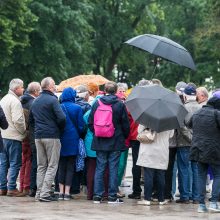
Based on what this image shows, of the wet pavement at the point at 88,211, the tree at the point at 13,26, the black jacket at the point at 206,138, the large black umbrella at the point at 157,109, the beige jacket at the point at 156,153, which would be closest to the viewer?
the wet pavement at the point at 88,211

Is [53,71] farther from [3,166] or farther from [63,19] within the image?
[3,166]

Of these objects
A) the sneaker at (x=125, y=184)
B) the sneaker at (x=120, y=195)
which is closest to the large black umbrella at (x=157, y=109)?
the sneaker at (x=120, y=195)

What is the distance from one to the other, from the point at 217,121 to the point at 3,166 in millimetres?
A: 4117

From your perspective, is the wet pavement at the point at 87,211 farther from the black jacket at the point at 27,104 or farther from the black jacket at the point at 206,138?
the black jacket at the point at 27,104

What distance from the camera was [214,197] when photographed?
1161cm

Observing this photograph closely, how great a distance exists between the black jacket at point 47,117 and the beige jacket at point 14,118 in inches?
24.8

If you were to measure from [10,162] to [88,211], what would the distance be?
2.44 meters

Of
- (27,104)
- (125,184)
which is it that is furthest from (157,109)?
(125,184)

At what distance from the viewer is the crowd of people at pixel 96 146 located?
11.6m

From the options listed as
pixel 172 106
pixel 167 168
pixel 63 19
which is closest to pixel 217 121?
pixel 172 106

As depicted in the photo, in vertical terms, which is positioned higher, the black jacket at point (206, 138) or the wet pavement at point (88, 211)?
the black jacket at point (206, 138)

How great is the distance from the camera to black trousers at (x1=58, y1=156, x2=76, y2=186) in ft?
41.0

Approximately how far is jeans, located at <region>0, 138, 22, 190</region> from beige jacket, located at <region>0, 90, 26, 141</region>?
134 mm

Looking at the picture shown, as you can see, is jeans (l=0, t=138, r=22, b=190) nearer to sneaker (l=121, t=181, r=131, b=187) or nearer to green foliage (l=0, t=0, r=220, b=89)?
sneaker (l=121, t=181, r=131, b=187)
